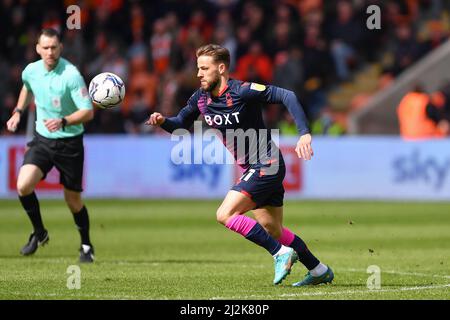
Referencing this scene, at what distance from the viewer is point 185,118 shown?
1013 cm

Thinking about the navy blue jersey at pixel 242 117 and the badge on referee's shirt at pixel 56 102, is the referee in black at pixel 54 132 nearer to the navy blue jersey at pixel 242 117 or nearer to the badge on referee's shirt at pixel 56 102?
the badge on referee's shirt at pixel 56 102

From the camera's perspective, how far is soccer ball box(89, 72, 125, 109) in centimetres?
1063

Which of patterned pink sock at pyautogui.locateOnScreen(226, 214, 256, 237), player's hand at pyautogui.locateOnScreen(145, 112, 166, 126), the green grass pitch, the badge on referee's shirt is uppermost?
the badge on referee's shirt

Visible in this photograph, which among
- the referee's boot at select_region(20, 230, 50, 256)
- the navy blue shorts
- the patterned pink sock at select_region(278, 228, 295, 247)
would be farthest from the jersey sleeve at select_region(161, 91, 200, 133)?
the referee's boot at select_region(20, 230, 50, 256)

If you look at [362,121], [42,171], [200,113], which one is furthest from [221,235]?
[362,121]

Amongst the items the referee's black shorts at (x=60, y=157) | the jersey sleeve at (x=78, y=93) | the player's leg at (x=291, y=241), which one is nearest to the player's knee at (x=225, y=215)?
the player's leg at (x=291, y=241)

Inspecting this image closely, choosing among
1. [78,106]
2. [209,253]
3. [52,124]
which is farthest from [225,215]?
[209,253]

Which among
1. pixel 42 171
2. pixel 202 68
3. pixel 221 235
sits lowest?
pixel 221 235

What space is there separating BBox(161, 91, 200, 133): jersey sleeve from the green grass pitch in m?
1.45

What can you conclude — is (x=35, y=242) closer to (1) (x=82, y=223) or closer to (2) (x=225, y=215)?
(1) (x=82, y=223)

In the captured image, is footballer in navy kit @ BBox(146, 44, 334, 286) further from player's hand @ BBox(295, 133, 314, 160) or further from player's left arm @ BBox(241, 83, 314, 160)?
player's hand @ BBox(295, 133, 314, 160)
